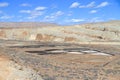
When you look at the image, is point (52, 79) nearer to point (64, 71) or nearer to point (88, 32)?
point (64, 71)

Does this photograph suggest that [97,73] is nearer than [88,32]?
Yes

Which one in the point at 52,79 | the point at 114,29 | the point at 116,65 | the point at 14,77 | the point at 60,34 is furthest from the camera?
the point at 114,29

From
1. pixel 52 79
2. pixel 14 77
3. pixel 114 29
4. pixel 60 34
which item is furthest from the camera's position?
pixel 114 29

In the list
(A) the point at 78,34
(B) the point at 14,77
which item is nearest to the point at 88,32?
(A) the point at 78,34

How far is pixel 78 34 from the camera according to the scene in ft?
219

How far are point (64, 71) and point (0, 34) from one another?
54764 millimetres

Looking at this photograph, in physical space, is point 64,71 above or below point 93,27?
below

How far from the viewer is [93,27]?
7250 cm

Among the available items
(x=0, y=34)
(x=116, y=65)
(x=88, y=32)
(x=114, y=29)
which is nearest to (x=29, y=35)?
(x=0, y=34)

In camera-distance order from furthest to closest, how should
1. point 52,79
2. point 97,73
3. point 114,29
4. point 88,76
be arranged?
point 114,29
point 97,73
point 88,76
point 52,79

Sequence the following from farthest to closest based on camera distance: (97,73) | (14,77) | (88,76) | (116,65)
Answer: (116,65)
(97,73)
(88,76)
(14,77)

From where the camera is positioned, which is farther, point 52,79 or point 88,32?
point 88,32

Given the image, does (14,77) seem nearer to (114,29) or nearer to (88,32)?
(88,32)

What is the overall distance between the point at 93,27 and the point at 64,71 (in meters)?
51.7
